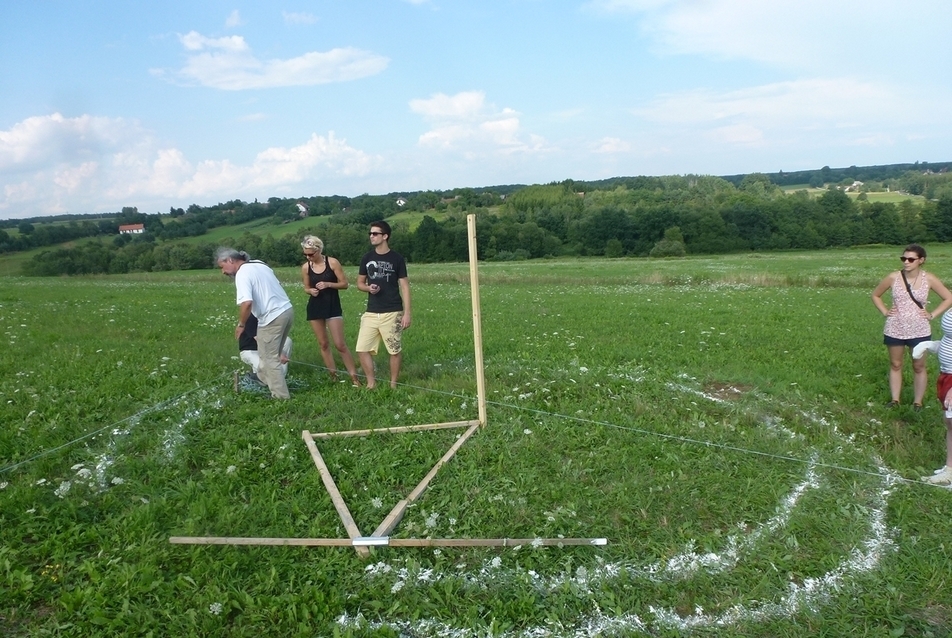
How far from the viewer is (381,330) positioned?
8094 millimetres

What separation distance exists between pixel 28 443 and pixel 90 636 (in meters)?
3.54

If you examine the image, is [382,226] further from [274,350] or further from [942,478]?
[942,478]

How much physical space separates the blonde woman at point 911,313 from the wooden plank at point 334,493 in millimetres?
6545

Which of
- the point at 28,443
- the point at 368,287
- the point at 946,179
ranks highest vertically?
the point at 946,179

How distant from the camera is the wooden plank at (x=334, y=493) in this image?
4.59 metres

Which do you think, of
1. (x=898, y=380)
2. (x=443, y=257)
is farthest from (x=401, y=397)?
(x=443, y=257)

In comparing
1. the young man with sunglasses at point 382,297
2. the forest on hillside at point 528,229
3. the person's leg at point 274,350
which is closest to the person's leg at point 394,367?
the young man with sunglasses at point 382,297

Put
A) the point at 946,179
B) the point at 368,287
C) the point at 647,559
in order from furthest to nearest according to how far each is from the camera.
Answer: the point at 946,179, the point at 368,287, the point at 647,559

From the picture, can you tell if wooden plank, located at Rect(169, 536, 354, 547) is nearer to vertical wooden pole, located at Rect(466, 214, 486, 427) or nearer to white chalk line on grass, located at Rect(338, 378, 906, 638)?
white chalk line on grass, located at Rect(338, 378, 906, 638)

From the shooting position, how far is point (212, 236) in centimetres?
6400

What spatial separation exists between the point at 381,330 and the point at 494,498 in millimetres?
3498

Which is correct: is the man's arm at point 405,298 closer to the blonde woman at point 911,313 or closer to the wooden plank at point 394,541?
the wooden plank at point 394,541

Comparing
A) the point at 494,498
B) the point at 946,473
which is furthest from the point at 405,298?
the point at 946,473

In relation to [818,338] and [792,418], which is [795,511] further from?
[818,338]
